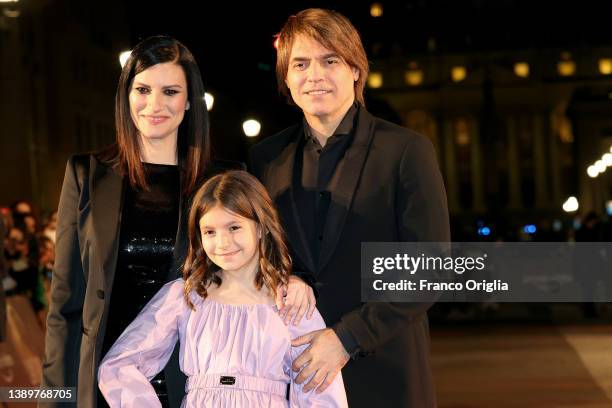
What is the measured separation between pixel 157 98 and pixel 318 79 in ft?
1.84

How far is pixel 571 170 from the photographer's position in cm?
12106

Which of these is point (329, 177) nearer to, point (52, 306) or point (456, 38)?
point (52, 306)

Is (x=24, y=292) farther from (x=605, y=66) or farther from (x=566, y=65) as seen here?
(x=605, y=66)

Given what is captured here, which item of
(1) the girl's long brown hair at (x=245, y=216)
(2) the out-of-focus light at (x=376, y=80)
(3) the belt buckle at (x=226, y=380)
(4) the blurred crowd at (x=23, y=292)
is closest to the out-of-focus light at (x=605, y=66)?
(2) the out-of-focus light at (x=376, y=80)

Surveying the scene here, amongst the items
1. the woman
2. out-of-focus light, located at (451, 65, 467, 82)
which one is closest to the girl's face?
the woman

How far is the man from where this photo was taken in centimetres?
356

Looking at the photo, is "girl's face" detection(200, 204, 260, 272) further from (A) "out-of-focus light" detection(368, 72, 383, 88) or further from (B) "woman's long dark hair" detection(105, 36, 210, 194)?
(A) "out-of-focus light" detection(368, 72, 383, 88)

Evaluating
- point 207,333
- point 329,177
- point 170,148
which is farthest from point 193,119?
point 207,333

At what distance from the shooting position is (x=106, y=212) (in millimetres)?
3764

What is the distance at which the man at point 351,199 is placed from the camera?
3557 mm

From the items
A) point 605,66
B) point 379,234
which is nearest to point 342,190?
point 379,234

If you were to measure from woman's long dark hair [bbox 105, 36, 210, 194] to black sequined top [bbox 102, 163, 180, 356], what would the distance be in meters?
0.05

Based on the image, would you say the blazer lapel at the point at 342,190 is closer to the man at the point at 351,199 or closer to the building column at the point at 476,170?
the man at the point at 351,199

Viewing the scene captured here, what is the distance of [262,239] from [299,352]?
1.22ft
